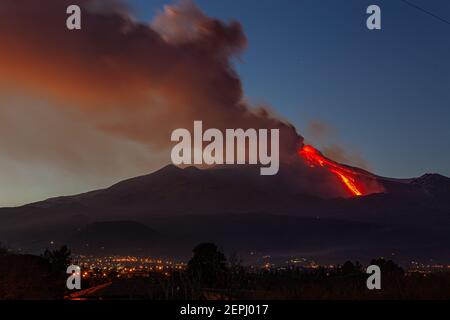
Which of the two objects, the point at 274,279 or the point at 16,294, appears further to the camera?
the point at 16,294

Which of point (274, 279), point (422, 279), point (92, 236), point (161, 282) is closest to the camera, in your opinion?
point (161, 282)

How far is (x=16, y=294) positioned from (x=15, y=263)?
4.04m

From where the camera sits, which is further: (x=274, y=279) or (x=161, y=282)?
(x=274, y=279)

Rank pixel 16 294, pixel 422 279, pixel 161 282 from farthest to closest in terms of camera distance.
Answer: pixel 16 294, pixel 422 279, pixel 161 282
